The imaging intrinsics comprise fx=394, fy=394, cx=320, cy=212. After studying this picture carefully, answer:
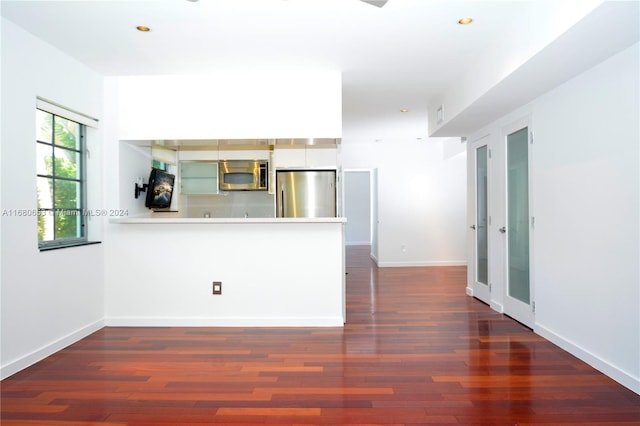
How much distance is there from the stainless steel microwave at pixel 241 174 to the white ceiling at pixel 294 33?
2.08 metres

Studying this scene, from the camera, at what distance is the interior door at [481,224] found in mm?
4918

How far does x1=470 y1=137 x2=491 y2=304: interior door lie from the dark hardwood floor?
1.04 meters

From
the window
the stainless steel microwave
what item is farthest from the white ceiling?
the stainless steel microwave

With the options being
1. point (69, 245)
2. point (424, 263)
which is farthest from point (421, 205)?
point (69, 245)

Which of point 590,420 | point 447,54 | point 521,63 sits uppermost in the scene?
point 447,54

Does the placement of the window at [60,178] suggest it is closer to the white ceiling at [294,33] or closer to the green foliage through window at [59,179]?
the green foliage through window at [59,179]

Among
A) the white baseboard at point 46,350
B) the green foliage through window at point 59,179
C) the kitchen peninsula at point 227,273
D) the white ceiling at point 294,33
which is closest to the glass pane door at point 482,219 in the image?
the white ceiling at point 294,33

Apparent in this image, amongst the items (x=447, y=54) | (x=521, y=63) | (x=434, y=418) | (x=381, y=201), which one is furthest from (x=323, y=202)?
(x=434, y=418)

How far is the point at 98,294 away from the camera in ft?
12.9

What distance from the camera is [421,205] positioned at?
8031mm

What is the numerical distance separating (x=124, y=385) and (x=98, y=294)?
1.60 m

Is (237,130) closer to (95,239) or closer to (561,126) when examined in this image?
(95,239)

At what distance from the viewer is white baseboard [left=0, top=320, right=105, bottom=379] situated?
9.21 feet

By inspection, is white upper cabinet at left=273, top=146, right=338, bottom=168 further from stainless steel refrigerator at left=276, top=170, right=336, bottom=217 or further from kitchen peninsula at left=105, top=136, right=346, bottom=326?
kitchen peninsula at left=105, top=136, right=346, bottom=326
